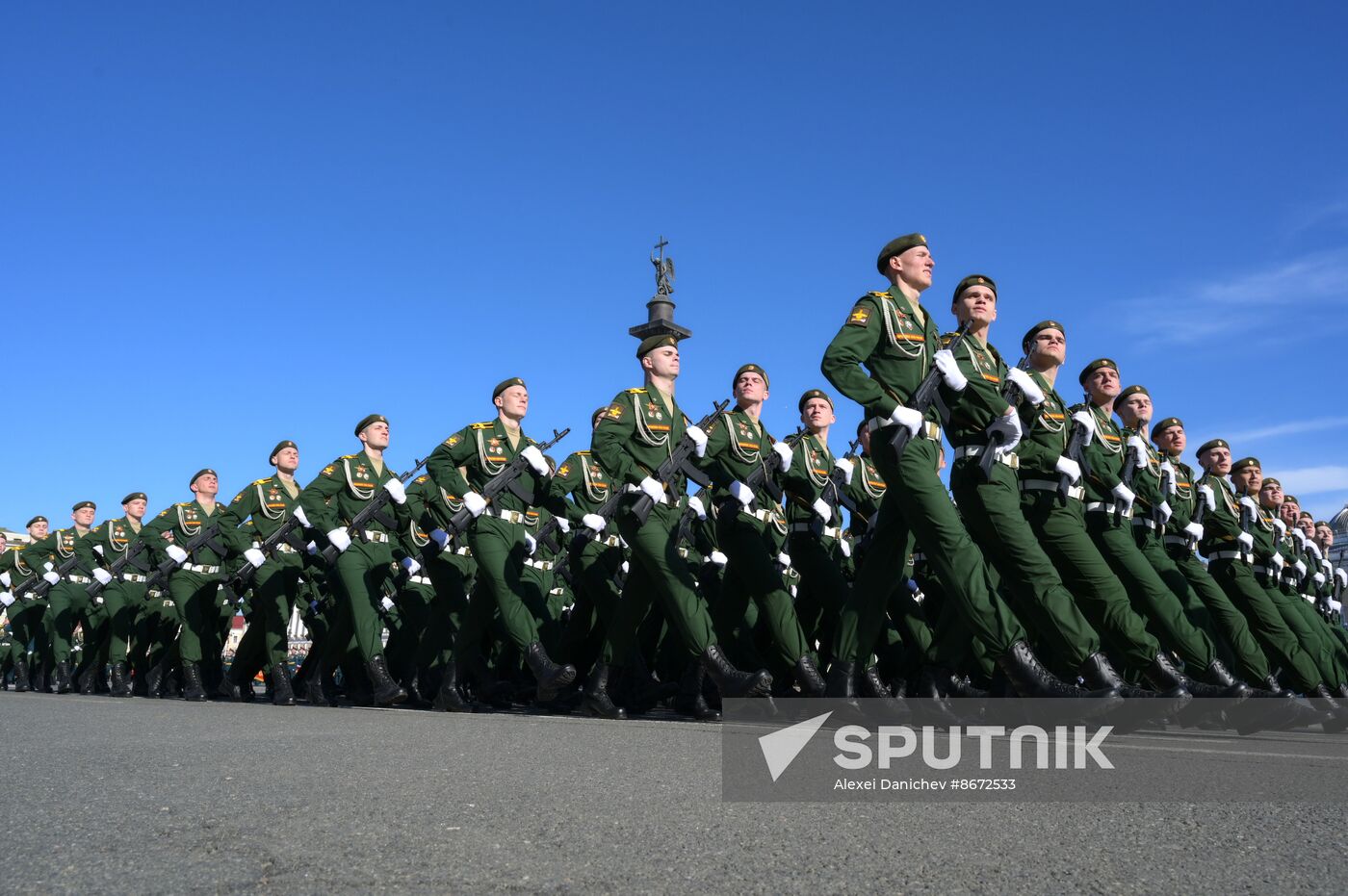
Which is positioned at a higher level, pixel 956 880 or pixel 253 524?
pixel 253 524

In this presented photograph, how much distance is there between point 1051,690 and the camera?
4883 millimetres

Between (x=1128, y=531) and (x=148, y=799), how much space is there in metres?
5.54

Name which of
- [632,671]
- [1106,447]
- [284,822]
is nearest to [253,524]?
[632,671]

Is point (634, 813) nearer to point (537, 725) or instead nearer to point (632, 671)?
point (537, 725)

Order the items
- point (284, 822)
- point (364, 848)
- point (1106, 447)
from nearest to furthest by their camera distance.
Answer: point (364, 848)
point (284, 822)
point (1106, 447)

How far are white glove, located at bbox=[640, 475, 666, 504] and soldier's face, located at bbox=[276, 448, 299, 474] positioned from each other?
236 inches

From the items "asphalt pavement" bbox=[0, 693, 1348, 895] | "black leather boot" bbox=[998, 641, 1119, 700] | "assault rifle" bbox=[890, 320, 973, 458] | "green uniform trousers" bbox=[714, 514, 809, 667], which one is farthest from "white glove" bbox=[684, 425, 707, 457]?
"asphalt pavement" bbox=[0, 693, 1348, 895]

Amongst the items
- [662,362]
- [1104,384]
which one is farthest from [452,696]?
[1104,384]

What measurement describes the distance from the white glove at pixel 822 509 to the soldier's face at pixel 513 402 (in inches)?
108

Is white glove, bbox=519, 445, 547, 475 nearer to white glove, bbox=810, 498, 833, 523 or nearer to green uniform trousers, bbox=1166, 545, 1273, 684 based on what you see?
white glove, bbox=810, 498, 833, 523

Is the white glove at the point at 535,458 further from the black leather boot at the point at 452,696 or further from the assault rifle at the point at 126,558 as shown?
the assault rifle at the point at 126,558

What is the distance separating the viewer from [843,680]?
6.34m

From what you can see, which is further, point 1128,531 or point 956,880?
point 1128,531

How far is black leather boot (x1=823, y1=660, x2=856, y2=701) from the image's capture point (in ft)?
20.8
